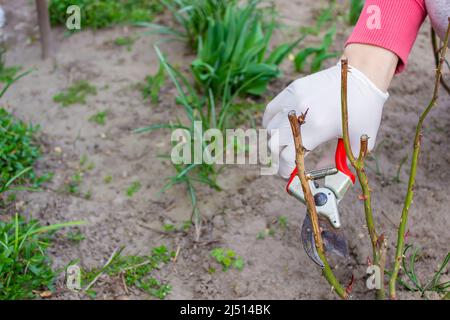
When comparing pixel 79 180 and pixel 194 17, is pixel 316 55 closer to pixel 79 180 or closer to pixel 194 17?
pixel 194 17

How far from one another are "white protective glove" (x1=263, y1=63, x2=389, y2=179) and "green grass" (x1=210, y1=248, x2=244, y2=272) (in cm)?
42

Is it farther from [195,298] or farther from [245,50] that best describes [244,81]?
[195,298]

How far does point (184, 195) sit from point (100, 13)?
1.25 m

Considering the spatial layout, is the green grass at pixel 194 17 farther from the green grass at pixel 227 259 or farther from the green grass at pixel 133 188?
the green grass at pixel 227 259

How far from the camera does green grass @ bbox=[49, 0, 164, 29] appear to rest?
2.85 meters

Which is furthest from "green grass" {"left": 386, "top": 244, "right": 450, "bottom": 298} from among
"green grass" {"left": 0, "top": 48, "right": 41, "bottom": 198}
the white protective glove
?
"green grass" {"left": 0, "top": 48, "right": 41, "bottom": 198}

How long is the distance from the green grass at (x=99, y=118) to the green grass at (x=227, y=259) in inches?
32.1

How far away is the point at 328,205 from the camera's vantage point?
1.43 metres

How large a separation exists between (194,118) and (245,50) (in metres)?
0.51

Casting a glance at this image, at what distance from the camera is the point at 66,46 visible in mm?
2807

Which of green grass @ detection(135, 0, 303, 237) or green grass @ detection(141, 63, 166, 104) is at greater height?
green grass @ detection(135, 0, 303, 237)

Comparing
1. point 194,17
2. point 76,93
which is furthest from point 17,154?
point 194,17

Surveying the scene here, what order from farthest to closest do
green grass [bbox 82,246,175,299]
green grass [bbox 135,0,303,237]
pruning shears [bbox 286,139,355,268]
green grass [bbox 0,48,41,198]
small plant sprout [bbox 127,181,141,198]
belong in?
green grass [bbox 135,0,303,237], small plant sprout [bbox 127,181,141,198], green grass [bbox 0,48,41,198], green grass [bbox 82,246,175,299], pruning shears [bbox 286,139,355,268]

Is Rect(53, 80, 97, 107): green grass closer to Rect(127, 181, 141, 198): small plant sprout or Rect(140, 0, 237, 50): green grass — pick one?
Rect(140, 0, 237, 50): green grass
